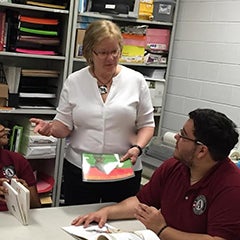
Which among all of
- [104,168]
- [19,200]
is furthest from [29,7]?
[19,200]

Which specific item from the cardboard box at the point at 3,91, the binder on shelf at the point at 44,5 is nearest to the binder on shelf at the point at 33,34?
the binder on shelf at the point at 44,5

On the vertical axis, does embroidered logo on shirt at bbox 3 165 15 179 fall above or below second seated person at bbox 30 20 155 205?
below

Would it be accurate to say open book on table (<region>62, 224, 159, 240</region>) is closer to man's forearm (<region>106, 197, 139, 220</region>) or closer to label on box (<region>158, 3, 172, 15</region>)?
man's forearm (<region>106, 197, 139, 220</region>)

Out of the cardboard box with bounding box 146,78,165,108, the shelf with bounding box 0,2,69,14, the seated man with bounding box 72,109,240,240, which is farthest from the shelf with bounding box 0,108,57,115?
the seated man with bounding box 72,109,240,240

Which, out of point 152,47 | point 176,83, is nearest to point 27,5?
point 152,47

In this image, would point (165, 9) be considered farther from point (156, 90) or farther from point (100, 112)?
point (100, 112)

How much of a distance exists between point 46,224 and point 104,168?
Result: 39cm

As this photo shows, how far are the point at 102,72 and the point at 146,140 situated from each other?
45 centimetres

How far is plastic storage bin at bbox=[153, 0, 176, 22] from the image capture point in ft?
12.7

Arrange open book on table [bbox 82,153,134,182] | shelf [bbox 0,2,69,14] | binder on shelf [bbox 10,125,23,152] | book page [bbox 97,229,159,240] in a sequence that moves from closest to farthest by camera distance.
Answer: book page [bbox 97,229,159,240]
open book on table [bbox 82,153,134,182]
shelf [bbox 0,2,69,14]
binder on shelf [bbox 10,125,23,152]

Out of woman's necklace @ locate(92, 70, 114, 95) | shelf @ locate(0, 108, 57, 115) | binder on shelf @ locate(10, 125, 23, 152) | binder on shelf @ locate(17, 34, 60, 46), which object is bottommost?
binder on shelf @ locate(10, 125, 23, 152)

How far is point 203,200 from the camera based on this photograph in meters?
1.82

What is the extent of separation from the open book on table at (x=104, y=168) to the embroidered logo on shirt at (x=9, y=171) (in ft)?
1.23

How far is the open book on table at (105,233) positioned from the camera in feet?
5.65
